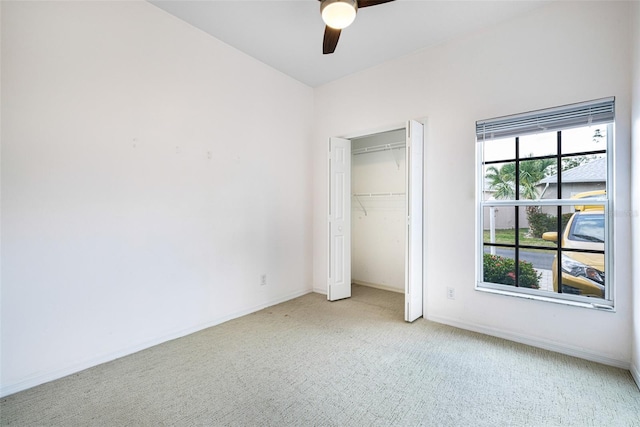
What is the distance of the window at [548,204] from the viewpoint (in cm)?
232

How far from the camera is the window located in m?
2.32

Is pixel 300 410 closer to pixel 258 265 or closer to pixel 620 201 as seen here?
pixel 258 265

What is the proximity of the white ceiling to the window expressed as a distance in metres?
0.96

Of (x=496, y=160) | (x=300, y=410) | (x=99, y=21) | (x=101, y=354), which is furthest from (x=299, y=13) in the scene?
(x=101, y=354)

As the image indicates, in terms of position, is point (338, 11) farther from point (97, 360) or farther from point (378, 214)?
point (97, 360)

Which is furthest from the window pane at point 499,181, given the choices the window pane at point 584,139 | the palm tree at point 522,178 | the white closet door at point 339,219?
the white closet door at point 339,219

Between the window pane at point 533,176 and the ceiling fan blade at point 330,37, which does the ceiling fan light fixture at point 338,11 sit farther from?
the window pane at point 533,176

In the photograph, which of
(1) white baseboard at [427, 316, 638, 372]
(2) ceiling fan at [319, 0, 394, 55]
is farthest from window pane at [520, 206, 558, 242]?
(2) ceiling fan at [319, 0, 394, 55]

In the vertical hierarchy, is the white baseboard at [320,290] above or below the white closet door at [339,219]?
below

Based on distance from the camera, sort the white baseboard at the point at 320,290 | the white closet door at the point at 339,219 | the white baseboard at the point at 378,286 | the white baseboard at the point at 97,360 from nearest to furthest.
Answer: the white baseboard at the point at 97,360 < the white closet door at the point at 339,219 < the white baseboard at the point at 320,290 < the white baseboard at the point at 378,286

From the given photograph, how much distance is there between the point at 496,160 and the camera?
9.20ft

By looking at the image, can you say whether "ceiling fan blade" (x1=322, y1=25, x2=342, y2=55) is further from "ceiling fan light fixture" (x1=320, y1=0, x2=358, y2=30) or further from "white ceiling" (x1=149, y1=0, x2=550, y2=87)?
"white ceiling" (x1=149, y1=0, x2=550, y2=87)

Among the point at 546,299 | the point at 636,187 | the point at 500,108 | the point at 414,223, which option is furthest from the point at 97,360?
the point at 636,187

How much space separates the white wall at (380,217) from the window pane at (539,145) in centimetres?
Answer: 163
